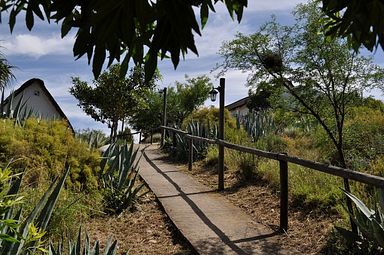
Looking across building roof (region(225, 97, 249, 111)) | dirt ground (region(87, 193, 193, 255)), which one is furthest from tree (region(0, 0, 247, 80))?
building roof (region(225, 97, 249, 111))

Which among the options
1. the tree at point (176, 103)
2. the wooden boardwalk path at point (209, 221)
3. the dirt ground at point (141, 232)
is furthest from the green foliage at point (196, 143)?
the tree at point (176, 103)

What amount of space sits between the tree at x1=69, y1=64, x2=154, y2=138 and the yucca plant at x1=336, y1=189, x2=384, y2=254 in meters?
18.9

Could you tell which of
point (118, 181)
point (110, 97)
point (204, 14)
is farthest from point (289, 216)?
point (110, 97)

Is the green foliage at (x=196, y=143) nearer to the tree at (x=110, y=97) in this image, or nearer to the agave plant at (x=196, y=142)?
the agave plant at (x=196, y=142)

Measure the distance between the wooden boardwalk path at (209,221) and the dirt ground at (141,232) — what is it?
0.13m

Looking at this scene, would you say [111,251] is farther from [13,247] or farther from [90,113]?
[90,113]

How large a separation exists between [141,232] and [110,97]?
1813cm

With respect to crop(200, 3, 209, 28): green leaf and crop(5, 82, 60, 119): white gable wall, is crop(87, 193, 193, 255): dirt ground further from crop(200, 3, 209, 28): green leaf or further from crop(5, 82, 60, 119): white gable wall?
crop(5, 82, 60, 119): white gable wall

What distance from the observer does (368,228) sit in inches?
156

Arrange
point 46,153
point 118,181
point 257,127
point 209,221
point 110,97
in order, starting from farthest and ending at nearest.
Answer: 1. point 110,97
2. point 257,127
3. point 118,181
4. point 46,153
5. point 209,221

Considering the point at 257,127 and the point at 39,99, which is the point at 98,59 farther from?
the point at 39,99

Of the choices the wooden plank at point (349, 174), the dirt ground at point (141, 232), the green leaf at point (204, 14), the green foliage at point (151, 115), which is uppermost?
the green foliage at point (151, 115)

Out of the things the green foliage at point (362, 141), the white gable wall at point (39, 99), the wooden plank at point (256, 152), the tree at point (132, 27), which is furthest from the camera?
the white gable wall at point (39, 99)

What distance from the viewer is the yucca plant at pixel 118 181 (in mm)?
6426
